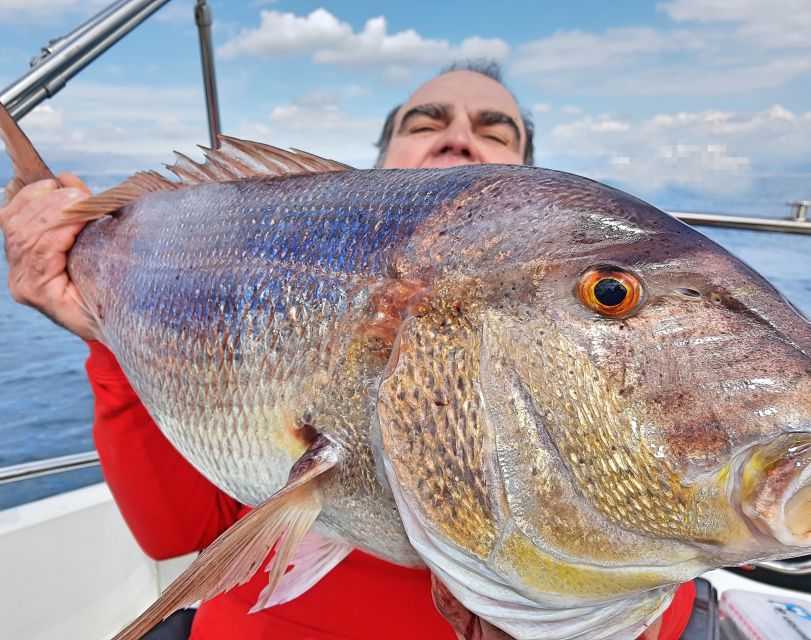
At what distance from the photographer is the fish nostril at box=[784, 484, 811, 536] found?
684 millimetres

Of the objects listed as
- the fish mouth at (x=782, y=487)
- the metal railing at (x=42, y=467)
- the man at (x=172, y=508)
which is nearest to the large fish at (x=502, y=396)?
the fish mouth at (x=782, y=487)

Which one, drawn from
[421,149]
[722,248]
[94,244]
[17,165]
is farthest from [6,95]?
[722,248]

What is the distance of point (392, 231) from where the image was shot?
104 cm

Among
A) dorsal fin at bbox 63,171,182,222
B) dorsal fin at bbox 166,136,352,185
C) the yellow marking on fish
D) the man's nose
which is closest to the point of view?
the yellow marking on fish

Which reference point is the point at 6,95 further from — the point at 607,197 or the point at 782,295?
the point at 782,295

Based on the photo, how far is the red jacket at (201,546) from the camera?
4.88 ft

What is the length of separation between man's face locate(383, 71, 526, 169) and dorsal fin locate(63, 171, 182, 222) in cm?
114

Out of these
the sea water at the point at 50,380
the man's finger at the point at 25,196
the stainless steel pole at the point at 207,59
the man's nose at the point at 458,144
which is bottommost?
the sea water at the point at 50,380

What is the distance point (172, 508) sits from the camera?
6.16 feet

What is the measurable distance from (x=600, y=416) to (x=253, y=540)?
0.57 meters

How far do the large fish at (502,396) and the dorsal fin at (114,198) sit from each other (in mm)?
546

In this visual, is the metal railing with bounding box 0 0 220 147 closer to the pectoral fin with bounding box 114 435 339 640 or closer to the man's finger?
the man's finger

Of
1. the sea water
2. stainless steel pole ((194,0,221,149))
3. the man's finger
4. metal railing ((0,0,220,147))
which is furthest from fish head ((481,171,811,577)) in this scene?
the sea water

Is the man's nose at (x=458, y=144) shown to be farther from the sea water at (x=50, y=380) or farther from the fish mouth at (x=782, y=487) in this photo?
the sea water at (x=50, y=380)
